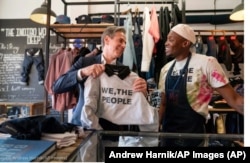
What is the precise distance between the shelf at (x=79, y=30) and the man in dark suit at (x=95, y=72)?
4.55ft

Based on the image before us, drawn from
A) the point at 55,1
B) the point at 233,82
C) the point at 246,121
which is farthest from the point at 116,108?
the point at 55,1

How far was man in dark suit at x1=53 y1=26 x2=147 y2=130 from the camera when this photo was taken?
3.96ft

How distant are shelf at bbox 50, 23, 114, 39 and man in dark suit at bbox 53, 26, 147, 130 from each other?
1386mm

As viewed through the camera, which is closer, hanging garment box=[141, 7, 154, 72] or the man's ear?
the man's ear

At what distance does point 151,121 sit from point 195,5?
3871 millimetres

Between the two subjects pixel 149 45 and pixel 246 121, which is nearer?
pixel 246 121

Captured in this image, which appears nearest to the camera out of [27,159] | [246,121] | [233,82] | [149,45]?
[246,121]

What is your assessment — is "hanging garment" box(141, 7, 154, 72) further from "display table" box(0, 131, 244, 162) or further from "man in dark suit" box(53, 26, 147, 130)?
"display table" box(0, 131, 244, 162)

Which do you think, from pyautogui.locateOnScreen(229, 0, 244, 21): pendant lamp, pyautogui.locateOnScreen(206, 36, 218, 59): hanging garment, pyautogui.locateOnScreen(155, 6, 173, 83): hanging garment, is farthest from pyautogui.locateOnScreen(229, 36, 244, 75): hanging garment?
pyautogui.locateOnScreen(155, 6, 173, 83): hanging garment

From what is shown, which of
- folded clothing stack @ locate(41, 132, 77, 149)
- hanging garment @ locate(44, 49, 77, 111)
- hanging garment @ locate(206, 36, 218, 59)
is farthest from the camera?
hanging garment @ locate(206, 36, 218, 59)

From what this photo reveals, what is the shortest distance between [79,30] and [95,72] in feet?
5.97

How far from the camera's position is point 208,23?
4.33 metres

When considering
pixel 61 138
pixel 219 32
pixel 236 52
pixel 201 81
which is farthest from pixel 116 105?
pixel 219 32

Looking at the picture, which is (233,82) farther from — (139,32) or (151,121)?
(151,121)
